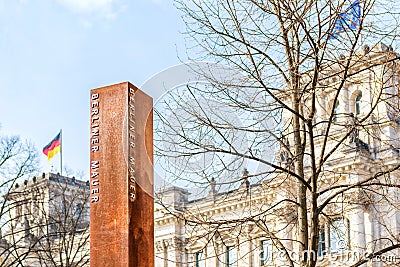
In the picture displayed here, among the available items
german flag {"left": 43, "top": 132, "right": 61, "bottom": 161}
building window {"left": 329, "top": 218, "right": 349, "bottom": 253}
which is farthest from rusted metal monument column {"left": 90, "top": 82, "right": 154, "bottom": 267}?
german flag {"left": 43, "top": 132, "right": 61, "bottom": 161}

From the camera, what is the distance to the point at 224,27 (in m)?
13.3

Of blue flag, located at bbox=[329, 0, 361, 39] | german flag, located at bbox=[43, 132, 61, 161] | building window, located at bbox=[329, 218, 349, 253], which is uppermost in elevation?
german flag, located at bbox=[43, 132, 61, 161]

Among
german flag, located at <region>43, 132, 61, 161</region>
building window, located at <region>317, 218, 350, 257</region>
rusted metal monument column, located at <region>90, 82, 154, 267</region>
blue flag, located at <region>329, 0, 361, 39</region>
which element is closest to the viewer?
blue flag, located at <region>329, 0, 361, 39</region>

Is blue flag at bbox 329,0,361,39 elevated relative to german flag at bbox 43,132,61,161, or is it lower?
lower

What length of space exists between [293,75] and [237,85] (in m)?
0.89

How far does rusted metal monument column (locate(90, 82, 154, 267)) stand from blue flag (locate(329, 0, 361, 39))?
412 cm

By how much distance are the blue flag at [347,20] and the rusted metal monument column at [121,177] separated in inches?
162

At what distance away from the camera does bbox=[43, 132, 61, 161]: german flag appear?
49.6 metres

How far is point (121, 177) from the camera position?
14617 mm

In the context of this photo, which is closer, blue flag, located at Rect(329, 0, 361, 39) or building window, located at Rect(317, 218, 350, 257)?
blue flag, located at Rect(329, 0, 361, 39)

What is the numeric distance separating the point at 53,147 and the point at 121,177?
36100mm

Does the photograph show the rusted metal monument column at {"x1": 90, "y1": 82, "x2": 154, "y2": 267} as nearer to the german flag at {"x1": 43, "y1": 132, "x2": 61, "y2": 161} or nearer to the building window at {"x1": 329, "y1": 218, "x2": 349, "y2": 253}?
the building window at {"x1": 329, "y1": 218, "x2": 349, "y2": 253}

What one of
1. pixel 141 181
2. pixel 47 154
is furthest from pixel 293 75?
pixel 47 154

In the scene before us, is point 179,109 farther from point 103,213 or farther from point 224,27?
point 103,213
